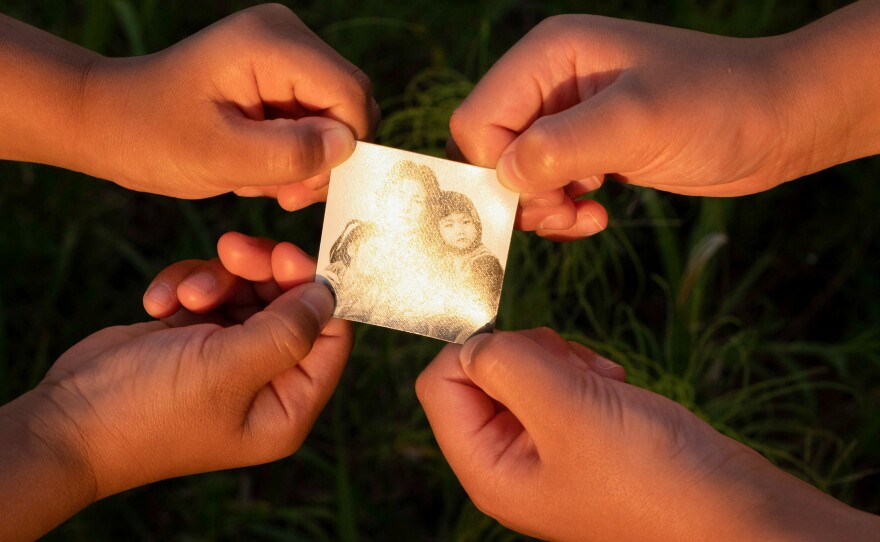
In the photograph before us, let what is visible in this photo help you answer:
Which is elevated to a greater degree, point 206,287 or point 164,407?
point 206,287

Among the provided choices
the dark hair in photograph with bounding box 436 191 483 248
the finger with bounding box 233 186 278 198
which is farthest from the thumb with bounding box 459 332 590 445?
the finger with bounding box 233 186 278 198

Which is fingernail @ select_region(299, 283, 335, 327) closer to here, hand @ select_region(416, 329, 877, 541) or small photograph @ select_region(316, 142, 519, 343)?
small photograph @ select_region(316, 142, 519, 343)

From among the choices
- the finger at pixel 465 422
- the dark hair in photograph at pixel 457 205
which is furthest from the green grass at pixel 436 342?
the dark hair in photograph at pixel 457 205

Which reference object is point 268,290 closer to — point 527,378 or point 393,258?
point 393,258

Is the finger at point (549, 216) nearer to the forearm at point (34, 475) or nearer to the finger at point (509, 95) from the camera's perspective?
the finger at point (509, 95)

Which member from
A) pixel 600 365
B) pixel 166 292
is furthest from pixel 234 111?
pixel 600 365

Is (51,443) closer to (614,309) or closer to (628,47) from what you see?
(628,47)
